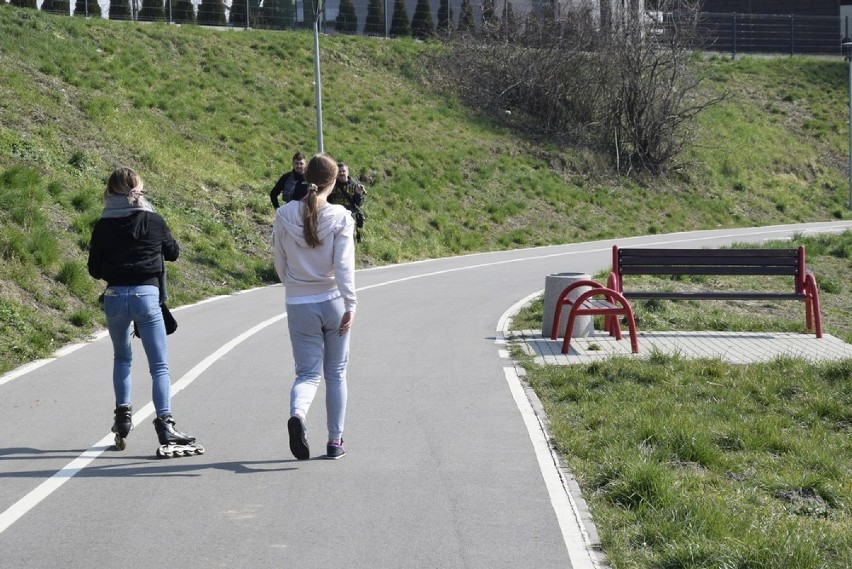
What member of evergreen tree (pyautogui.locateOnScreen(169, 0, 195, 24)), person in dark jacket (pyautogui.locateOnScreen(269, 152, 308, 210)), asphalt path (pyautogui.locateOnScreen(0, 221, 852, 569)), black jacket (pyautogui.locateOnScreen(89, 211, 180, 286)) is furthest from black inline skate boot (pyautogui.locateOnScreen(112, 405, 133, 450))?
evergreen tree (pyautogui.locateOnScreen(169, 0, 195, 24))

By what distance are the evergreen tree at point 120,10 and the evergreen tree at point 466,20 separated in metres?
12.4

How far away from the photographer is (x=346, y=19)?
144 feet

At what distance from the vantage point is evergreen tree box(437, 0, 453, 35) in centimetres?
4488

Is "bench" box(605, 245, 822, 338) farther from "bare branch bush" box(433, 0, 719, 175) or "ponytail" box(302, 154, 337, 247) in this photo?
"bare branch bush" box(433, 0, 719, 175)

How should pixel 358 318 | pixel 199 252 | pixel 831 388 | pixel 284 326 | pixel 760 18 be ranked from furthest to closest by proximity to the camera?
pixel 760 18 → pixel 199 252 → pixel 358 318 → pixel 284 326 → pixel 831 388

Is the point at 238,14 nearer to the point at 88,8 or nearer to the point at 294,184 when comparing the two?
the point at 88,8

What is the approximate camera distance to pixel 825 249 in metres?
26.2

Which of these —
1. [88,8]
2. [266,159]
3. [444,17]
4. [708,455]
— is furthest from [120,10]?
[708,455]

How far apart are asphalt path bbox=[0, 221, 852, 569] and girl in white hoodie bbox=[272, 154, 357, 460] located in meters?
0.40

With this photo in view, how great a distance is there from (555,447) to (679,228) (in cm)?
2875

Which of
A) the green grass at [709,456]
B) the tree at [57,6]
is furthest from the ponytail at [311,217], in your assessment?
the tree at [57,6]

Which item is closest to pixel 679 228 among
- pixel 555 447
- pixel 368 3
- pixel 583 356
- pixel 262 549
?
pixel 368 3

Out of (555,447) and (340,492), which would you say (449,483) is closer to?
(340,492)

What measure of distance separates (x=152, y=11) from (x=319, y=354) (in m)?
31.8
